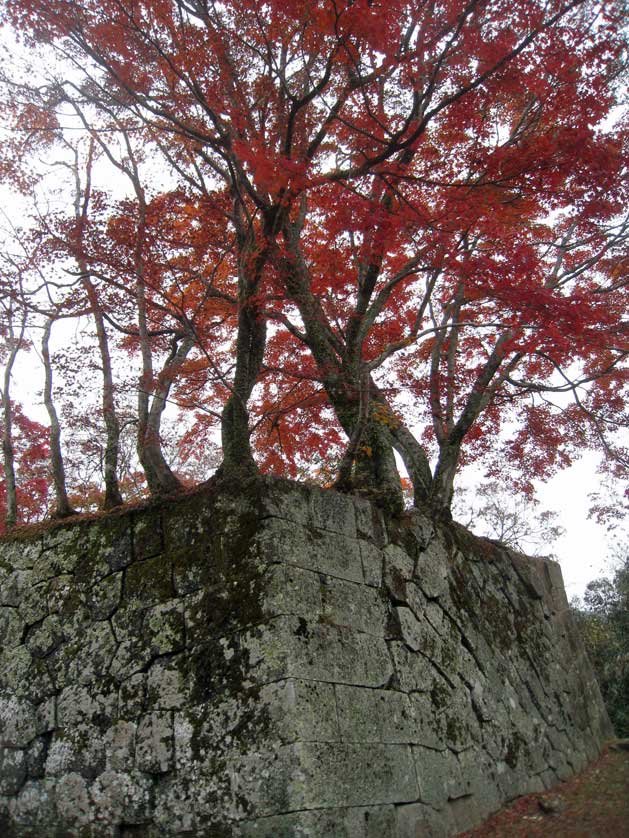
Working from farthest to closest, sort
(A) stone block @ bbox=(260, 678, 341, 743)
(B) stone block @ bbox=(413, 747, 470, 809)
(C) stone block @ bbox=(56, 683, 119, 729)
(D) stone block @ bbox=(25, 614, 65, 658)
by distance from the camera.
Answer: (D) stone block @ bbox=(25, 614, 65, 658)
(B) stone block @ bbox=(413, 747, 470, 809)
(C) stone block @ bbox=(56, 683, 119, 729)
(A) stone block @ bbox=(260, 678, 341, 743)

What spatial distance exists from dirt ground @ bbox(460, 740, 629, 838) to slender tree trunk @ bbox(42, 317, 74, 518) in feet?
15.1

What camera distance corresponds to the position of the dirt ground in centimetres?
561

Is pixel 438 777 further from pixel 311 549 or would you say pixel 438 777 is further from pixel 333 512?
pixel 333 512

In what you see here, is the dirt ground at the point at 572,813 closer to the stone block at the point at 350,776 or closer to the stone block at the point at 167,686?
the stone block at the point at 350,776

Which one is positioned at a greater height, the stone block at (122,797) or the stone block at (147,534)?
the stone block at (147,534)

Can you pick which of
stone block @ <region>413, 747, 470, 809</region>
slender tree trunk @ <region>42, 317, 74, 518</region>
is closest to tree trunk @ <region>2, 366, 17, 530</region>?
slender tree trunk @ <region>42, 317, 74, 518</region>

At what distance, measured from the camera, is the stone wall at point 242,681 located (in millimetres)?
4477

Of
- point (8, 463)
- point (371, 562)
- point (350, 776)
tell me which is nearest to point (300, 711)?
point (350, 776)

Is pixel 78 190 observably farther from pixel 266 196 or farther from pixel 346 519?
pixel 346 519

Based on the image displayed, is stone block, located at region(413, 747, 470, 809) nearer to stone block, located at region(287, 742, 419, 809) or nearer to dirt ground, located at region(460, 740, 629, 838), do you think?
stone block, located at region(287, 742, 419, 809)

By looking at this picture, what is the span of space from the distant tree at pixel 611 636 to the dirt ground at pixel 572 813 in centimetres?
359

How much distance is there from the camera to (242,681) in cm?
463

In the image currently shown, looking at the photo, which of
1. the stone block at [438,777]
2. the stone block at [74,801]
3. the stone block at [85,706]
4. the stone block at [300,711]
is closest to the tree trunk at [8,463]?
the stone block at [85,706]

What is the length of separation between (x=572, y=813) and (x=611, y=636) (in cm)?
610
